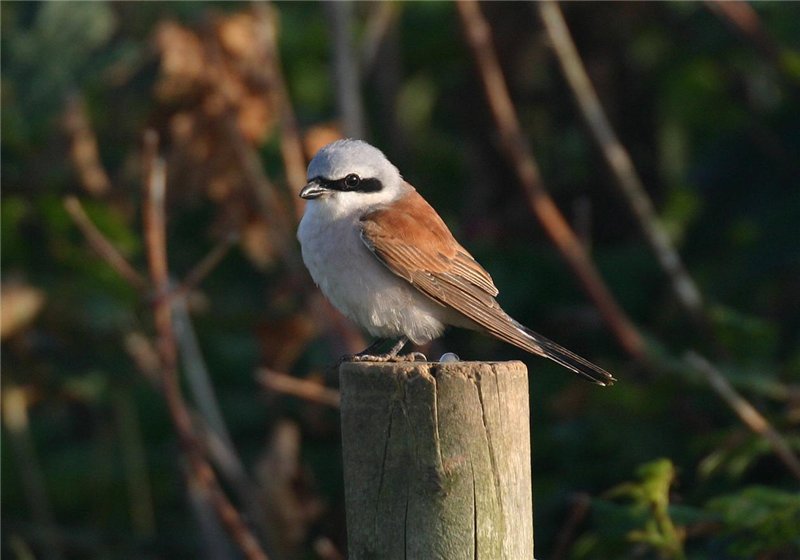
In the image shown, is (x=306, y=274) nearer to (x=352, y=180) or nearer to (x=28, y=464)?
(x=352, y=180)

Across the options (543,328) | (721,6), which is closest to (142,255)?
(543,328)

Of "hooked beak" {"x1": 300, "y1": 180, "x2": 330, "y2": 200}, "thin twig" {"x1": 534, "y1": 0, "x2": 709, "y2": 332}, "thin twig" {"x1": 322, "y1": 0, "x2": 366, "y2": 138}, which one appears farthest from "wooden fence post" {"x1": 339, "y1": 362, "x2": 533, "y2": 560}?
"thin twig" {"x1": 534, "y1": 0, "x2": 709, "y2": 332}

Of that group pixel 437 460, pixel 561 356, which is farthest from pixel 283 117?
pixel 437 460

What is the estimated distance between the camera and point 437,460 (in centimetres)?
239

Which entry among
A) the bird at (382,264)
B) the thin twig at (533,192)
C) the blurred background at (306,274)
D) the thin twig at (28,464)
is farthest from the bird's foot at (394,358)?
the thin twig at (28,464)

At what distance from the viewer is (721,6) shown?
227 inches

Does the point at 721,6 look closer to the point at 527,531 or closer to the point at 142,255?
the point at 142,255

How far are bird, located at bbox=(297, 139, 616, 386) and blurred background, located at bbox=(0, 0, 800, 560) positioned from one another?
0.77 metres

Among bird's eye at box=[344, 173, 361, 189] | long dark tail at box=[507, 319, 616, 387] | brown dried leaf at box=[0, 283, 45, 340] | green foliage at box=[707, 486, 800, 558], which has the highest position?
bird's eye at box=[344, 173, 361, 189]

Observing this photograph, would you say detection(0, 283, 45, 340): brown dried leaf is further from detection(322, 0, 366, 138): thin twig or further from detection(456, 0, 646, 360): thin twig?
detection(456, 0, 646, 360): thin twig

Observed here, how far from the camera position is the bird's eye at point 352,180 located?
151 inches

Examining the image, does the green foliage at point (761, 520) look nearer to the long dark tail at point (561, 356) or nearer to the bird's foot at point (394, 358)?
the long dark tail at point (561, 356)

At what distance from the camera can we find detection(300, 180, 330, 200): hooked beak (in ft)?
12.2

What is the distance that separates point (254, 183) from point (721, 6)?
2875 mm
